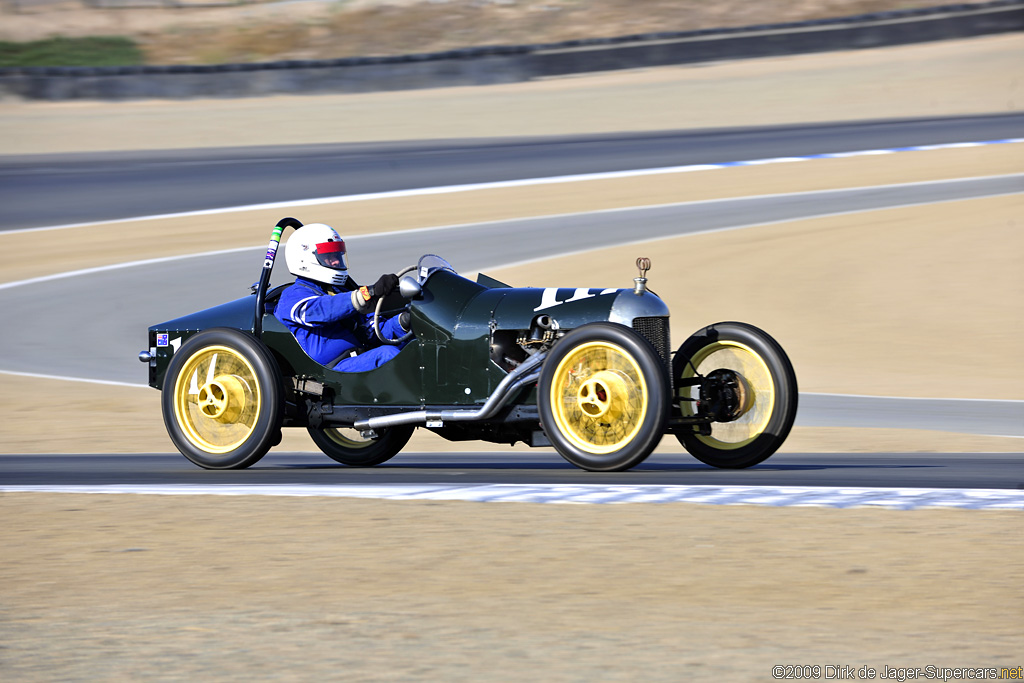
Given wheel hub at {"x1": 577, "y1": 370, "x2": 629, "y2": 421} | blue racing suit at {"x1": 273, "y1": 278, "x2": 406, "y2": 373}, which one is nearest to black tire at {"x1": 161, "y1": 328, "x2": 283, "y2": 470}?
blue racing suit at {"x1": 273, "y1": 278, "x2": 406, "y2": 373}

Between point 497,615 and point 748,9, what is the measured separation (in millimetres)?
49386

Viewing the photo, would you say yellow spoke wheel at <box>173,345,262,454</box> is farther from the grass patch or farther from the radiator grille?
the grass patch

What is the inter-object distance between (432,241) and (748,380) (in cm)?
1507

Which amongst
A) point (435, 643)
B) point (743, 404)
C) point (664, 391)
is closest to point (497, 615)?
point (435, 643)

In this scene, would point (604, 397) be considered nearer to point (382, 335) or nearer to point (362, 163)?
point (382, 335)

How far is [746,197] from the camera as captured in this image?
26.3 meters

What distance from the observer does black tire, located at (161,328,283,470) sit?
28.7 ft

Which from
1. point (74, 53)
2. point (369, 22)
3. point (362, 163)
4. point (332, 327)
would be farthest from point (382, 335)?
point (369, 22)

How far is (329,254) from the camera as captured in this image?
9.08m

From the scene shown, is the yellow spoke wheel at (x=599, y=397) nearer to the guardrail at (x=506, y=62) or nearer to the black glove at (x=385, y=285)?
the black glove at (x=385, y=285)

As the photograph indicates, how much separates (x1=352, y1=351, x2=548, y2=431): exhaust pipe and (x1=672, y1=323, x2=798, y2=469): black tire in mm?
838

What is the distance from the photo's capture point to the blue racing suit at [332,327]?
884 cm

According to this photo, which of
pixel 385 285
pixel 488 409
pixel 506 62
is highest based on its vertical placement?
pixel 506 62

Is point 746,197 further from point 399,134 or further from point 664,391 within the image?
point 664,391
